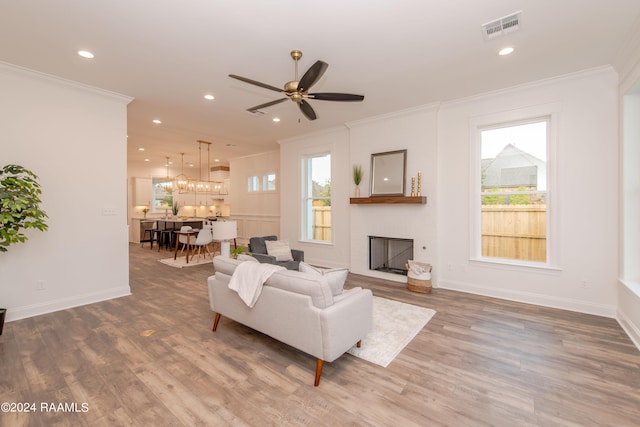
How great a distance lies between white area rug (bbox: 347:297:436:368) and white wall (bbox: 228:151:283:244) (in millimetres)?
4968

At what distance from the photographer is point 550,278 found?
3.72 metres

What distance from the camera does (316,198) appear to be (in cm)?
652

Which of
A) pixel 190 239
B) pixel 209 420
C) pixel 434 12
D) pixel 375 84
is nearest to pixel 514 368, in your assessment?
pixel 209 420

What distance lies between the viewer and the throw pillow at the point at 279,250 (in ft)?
15.3

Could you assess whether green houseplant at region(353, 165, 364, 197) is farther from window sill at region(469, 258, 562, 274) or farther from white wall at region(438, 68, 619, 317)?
window sill at region(469, 258, 562, 274)

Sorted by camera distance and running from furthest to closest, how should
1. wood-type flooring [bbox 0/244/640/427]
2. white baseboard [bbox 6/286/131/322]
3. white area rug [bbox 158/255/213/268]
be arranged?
white area rug [bbox 158/255/213/268] < white baseboard [bbox 6/286/131/322] < wood-type flooring [bbox 0/244/640/427]

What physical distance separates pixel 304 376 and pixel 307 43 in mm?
3128

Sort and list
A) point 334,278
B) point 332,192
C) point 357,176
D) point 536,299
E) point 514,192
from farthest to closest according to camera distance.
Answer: point 332,192 → point 357,176 → point 514,192 → point 536,299 → point 334,278

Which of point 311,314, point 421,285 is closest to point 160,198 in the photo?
point 421,285

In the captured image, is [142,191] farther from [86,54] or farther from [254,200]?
[86,54]

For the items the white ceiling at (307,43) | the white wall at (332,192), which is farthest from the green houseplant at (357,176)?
the white ceiling at (307,43)

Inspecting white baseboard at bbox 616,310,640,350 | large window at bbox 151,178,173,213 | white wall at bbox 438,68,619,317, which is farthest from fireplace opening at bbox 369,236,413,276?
large window at bbox 151,178,173,213

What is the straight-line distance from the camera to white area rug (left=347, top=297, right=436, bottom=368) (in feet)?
8.41

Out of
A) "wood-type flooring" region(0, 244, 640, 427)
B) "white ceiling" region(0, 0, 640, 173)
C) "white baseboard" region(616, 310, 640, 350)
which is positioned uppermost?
"white ceiling" region(0, 0, 640, 173)
